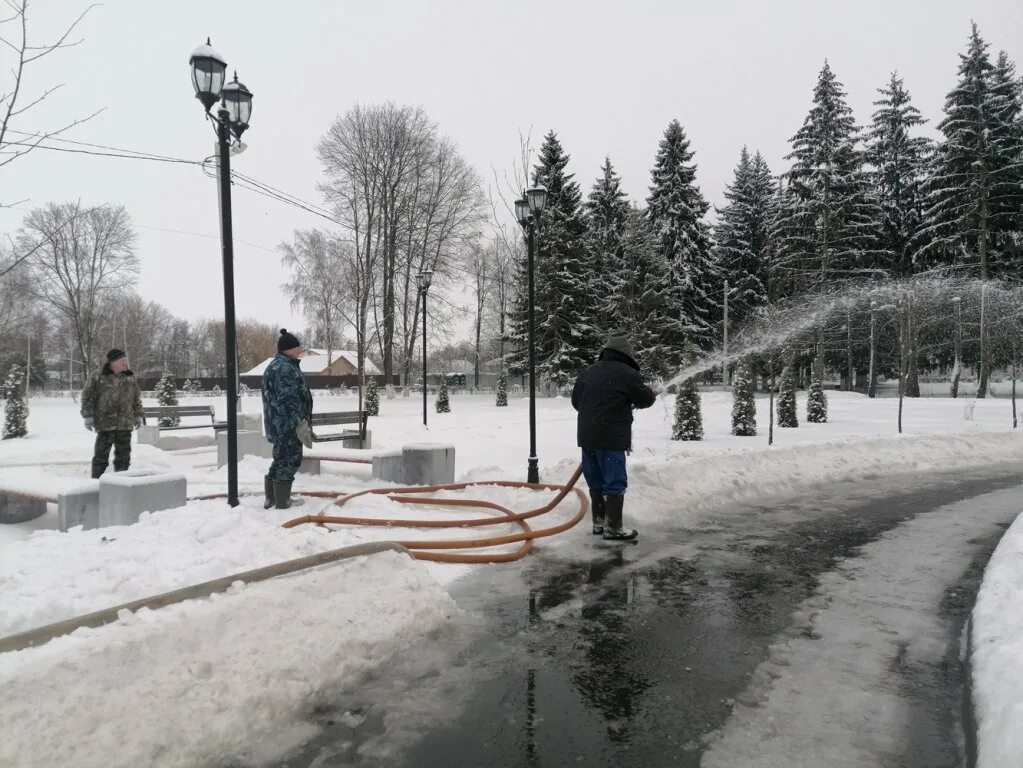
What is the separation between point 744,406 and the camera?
17031 millimetres

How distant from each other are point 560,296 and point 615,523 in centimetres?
2863

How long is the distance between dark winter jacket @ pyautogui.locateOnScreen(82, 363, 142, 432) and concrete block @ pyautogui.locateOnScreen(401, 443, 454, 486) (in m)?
3.51

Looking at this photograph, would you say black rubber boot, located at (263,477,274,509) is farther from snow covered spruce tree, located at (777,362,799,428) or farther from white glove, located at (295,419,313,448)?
snow covered spruce tree, located at (777,362,799,428)

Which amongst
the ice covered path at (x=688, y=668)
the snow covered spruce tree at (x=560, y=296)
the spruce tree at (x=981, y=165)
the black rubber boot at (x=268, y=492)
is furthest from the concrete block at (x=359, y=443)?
the spruce tree at (x=981, y=165)

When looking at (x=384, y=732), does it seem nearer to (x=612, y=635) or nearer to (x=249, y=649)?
(x=249, y=649)

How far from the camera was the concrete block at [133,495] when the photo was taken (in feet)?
19.5

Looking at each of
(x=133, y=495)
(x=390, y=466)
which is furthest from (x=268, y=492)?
(x=390, y=466)

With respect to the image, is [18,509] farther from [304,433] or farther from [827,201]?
[827,201]

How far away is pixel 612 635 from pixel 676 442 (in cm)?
1143

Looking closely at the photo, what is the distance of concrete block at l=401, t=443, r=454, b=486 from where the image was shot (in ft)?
27.7

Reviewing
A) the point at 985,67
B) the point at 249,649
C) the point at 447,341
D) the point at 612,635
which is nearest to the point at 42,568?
the point at 249,649

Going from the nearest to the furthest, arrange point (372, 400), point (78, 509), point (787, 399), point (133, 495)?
point (133, 495) < point (78, 509) < point (787, 399) < point (372, 400)

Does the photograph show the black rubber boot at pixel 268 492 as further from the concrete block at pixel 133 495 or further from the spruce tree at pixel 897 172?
the spruce tree at pixel 897 172

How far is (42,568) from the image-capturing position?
3.92 meters
